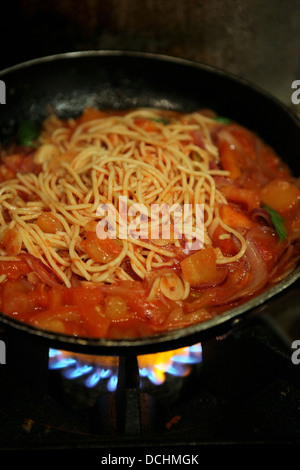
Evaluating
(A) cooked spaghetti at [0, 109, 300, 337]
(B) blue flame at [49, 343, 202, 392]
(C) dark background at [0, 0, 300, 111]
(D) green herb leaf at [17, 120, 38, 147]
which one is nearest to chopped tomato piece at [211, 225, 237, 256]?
(A) cooked spaghetti at [0, 109, 300, 337]

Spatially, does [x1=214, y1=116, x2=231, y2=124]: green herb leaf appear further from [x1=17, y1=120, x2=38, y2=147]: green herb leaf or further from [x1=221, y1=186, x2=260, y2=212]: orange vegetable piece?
[x1=17, y1=120, x2=38, y2=147]: green herb leaf

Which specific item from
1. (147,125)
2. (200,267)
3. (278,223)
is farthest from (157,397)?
(147,125)

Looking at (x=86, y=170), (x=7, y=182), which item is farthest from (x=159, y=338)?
(x=7, y=182)

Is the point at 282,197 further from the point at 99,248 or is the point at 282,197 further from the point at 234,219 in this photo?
the point at 99,248

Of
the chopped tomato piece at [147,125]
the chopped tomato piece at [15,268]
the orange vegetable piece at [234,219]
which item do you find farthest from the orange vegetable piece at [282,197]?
the chopped tomato piece at [15,268]

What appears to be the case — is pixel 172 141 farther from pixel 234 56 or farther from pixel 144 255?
pixel 234 56
